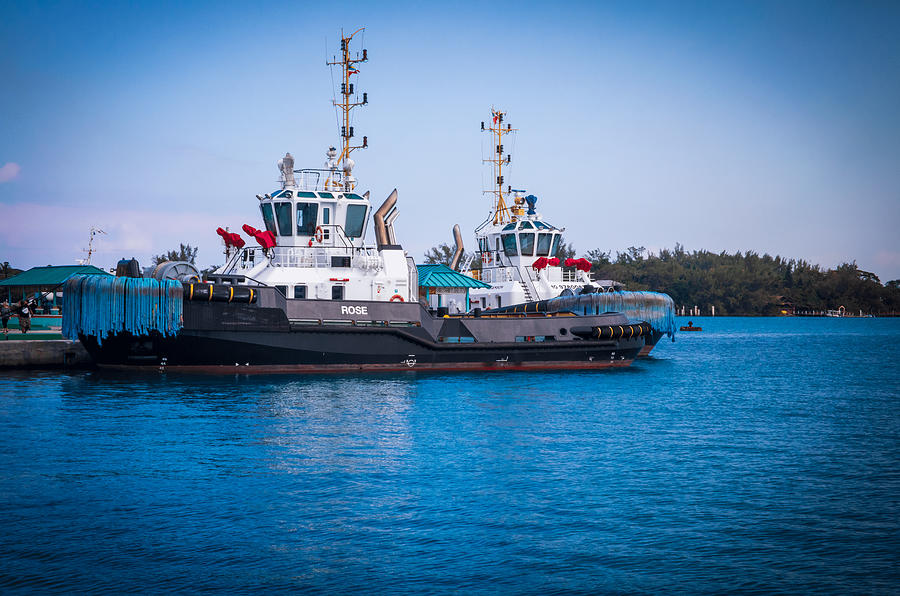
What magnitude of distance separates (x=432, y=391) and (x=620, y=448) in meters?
8.13

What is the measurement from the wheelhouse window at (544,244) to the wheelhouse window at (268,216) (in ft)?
48.7

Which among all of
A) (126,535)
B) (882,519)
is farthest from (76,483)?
(882,519)

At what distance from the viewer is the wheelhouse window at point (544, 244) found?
3653 centimetres

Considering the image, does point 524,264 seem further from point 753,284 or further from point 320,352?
point 753,284

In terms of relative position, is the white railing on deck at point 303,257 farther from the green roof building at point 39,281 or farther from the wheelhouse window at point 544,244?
the green roof building at point 39,281

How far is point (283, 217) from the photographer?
84.2 feet

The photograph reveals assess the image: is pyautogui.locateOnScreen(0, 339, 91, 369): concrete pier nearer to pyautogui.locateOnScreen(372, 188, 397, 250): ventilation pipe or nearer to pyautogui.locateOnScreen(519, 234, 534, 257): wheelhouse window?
pyautogui.locateOnScreen(372, 188, 397, 250): ventilation pipe

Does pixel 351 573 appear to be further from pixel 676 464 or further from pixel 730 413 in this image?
pixel 730 413

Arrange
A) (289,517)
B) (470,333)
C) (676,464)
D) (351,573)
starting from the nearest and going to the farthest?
(351,573) < (289,517) < (676,464) < (470,333)

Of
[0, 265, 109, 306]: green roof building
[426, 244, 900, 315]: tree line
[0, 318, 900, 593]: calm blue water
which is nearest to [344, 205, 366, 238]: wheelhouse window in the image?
[0, 318, 900, 593]: calm blue water

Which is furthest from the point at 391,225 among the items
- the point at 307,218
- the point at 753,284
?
the point at 753,284

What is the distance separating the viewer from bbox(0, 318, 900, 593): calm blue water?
8.22m

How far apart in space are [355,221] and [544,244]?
1291 cm

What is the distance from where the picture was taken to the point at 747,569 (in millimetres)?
8406
